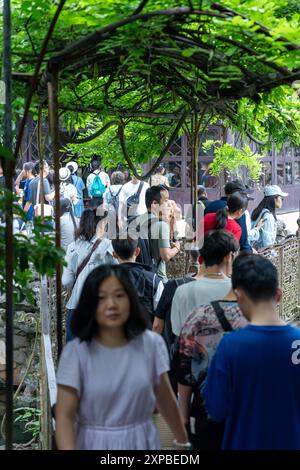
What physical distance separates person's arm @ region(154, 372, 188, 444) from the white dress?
4.9 inches

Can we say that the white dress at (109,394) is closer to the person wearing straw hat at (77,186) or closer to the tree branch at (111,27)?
the tree branch at (111,27)

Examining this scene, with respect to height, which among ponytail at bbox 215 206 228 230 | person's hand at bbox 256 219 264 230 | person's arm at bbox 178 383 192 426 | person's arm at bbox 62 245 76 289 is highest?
person's hand at bbox 256 219 264 230

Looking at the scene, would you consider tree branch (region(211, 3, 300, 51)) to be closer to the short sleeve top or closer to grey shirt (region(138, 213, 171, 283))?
the short sleeve top

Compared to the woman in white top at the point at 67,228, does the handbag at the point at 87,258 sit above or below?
below

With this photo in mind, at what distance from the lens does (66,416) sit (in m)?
3.53

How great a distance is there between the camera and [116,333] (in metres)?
3.71

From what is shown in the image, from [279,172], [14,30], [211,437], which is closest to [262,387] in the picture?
[211,437]

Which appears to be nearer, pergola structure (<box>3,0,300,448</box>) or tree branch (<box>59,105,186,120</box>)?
pergola structure (<box>3,0,300,448</box>)

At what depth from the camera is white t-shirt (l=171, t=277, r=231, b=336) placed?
4.82 meters

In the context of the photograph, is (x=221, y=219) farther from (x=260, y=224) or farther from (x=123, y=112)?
(x=260, y=224)

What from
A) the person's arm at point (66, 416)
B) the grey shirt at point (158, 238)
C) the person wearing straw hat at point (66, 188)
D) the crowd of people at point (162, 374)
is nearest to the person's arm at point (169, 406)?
the crowd of people at point (162, 374)

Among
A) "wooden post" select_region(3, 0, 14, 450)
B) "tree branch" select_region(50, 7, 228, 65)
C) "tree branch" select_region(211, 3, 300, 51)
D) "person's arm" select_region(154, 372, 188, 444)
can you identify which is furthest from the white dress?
Answer: "tree branch" select_region(211, 3, 300, 51)

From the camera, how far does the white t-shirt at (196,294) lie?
4820 mm

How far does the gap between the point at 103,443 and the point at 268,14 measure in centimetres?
262
